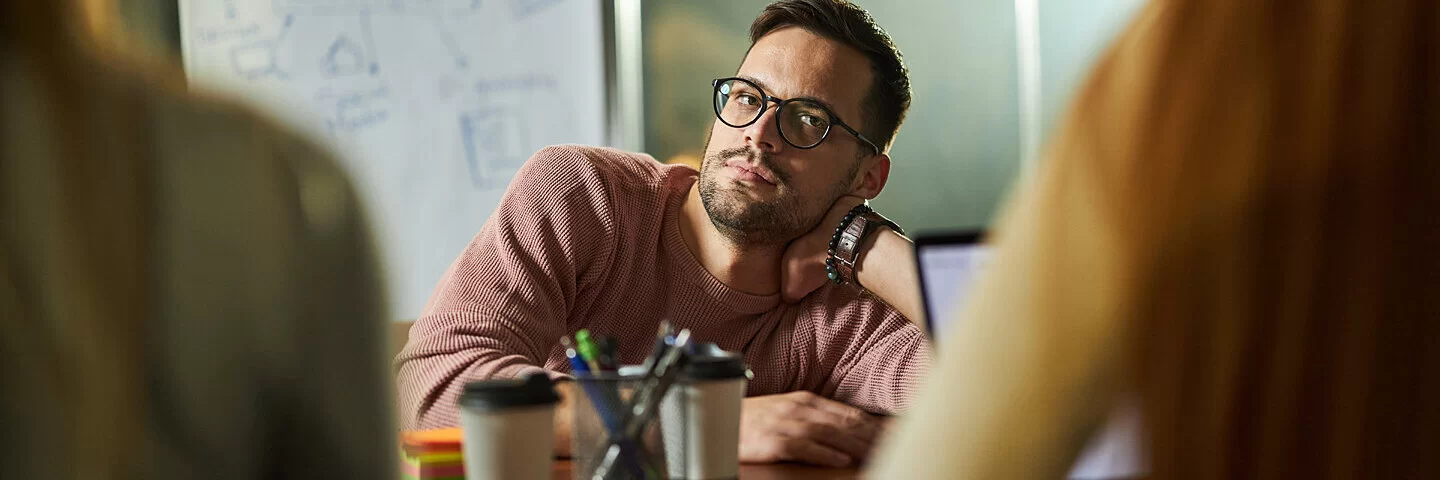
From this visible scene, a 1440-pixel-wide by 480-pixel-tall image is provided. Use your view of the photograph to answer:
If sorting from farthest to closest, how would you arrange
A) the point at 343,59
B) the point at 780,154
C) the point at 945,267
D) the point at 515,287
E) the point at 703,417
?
the point at 343,59 < the point at 780,154 < the point at 515,287 < the point at 945,267 < the point at 703,417

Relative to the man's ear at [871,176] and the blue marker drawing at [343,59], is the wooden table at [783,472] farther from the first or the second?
the blue marker drawing at [343,59]

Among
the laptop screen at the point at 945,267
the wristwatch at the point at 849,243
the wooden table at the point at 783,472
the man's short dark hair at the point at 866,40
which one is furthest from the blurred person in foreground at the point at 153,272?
the man's short dark hair at the point at 866,40

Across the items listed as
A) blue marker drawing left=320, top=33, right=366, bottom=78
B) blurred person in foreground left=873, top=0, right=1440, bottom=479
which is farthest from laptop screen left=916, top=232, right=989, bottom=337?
blue marker drawing left=320, top=33, right=366, bottom=78

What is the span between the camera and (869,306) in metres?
2.01

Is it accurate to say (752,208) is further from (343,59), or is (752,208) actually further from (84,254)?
(84,254)

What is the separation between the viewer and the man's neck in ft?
6.61

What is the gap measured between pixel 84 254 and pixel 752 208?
60.8 inches

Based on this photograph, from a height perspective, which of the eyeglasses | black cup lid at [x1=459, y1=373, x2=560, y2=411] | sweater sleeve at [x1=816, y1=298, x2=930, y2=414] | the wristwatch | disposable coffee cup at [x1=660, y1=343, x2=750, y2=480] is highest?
the eyeglasses

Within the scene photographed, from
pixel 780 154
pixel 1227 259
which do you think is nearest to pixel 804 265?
pixel 780 154

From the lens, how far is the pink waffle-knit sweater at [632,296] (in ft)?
5.75

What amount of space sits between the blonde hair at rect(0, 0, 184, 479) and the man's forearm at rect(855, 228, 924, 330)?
1.49 meters

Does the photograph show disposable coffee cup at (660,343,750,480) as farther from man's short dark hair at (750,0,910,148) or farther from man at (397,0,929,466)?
man's short dark hair at (750,0,910,148)

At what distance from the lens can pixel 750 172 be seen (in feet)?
6.59

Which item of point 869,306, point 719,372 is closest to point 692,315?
point 869,306
